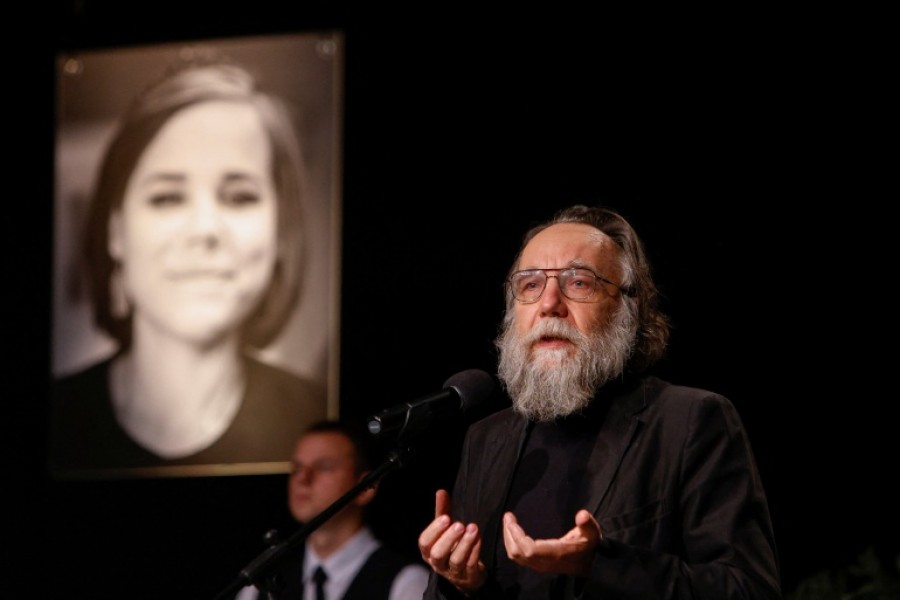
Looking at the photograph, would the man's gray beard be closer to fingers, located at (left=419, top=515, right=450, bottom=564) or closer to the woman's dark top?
fingers, located at (left=419, top=515, right=450, bottom=564)

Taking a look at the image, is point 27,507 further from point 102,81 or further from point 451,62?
point 451,62

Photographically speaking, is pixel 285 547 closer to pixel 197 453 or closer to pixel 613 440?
pixel 613 440

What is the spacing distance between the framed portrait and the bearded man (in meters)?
1.67

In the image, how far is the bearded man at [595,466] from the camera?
6.91 ft

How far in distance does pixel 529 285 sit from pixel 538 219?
1.36m

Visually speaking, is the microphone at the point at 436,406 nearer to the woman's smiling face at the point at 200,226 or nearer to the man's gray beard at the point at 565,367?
the man's gray beard at the point at 565,367

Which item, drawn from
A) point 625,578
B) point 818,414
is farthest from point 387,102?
point 625,578

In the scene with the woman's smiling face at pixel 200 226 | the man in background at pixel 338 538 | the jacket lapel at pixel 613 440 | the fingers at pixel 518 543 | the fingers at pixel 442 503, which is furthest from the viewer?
the woman's smiling face at pixel 200 226

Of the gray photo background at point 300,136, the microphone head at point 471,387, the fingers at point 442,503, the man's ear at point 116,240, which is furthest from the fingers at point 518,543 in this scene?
the man's ear at point 116,240

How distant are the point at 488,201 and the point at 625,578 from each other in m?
2.22

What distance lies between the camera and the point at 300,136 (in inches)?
175

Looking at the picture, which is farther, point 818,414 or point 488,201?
point 488,201

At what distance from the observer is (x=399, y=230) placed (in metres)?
4.24

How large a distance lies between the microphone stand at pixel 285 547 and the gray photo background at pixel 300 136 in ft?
6.70
